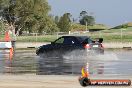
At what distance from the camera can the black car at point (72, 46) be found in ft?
92.3

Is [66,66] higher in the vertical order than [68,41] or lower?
lower

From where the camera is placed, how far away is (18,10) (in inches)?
3780


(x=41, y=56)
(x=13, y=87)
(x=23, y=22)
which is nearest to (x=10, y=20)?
(x=23, y=22)

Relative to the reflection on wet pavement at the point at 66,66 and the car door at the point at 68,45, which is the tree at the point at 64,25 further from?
the reflection on wet pavement at the point at 66,66

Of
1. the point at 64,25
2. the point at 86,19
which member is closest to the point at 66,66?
the point at 64,25

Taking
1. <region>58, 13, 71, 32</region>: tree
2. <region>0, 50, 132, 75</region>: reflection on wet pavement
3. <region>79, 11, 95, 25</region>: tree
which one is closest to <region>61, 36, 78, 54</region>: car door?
<region>0, 50, 132, 75</region>: reflection on wet pavement

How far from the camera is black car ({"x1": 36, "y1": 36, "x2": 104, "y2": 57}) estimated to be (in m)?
28.1

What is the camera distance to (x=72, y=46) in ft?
94.0

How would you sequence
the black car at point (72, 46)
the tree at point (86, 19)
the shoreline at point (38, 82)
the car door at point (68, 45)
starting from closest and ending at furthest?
the shoreline at point (38, 82) < the black car at point (72, 46) < the car door at point (68, 45) < the tree at point (86, 19)

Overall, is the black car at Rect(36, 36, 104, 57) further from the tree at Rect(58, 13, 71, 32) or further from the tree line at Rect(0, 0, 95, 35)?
the tree at Rect(58, 13, 71, 32)

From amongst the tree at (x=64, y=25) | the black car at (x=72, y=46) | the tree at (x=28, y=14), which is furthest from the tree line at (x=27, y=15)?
the black car at (x=72, y=46)

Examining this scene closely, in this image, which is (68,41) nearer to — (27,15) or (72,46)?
(72,46)

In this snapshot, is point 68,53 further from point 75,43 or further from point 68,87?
point 68,87

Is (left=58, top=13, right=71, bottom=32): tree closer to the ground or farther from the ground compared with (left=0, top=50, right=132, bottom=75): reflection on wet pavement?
farther from the ground
